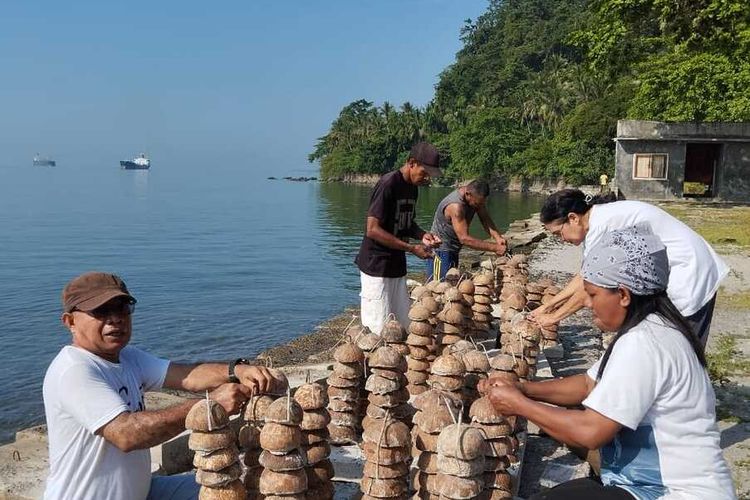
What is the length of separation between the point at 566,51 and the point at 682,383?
8893cm

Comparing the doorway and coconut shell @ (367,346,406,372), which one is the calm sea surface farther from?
the doorway

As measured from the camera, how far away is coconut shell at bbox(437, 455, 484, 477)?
3.08 meters

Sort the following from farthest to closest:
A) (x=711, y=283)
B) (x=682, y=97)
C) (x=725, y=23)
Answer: (x=682, y=97) < (x=725, y=23) < (x=711, y=283)

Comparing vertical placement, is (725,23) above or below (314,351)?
above

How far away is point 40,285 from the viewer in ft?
61.9

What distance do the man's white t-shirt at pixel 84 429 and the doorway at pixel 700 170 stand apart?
109 feet

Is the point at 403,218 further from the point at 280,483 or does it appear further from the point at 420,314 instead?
the point at 280,483

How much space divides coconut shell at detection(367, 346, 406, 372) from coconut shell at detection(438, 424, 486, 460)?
0.94 m

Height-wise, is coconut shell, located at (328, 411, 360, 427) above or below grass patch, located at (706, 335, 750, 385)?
above

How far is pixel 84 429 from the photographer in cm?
312

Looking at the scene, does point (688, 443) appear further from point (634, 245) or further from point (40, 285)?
point (40, 285)

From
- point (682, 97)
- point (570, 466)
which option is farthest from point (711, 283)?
point (682, 97)

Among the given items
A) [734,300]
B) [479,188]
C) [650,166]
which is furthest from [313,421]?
[650,166]

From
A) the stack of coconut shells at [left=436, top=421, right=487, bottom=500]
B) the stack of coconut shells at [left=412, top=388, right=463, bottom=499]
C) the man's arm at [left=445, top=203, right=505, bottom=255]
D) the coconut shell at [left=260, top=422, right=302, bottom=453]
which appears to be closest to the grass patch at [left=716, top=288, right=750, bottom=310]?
the man's arm at [left=445, top=203, right=505, bottom=255]
